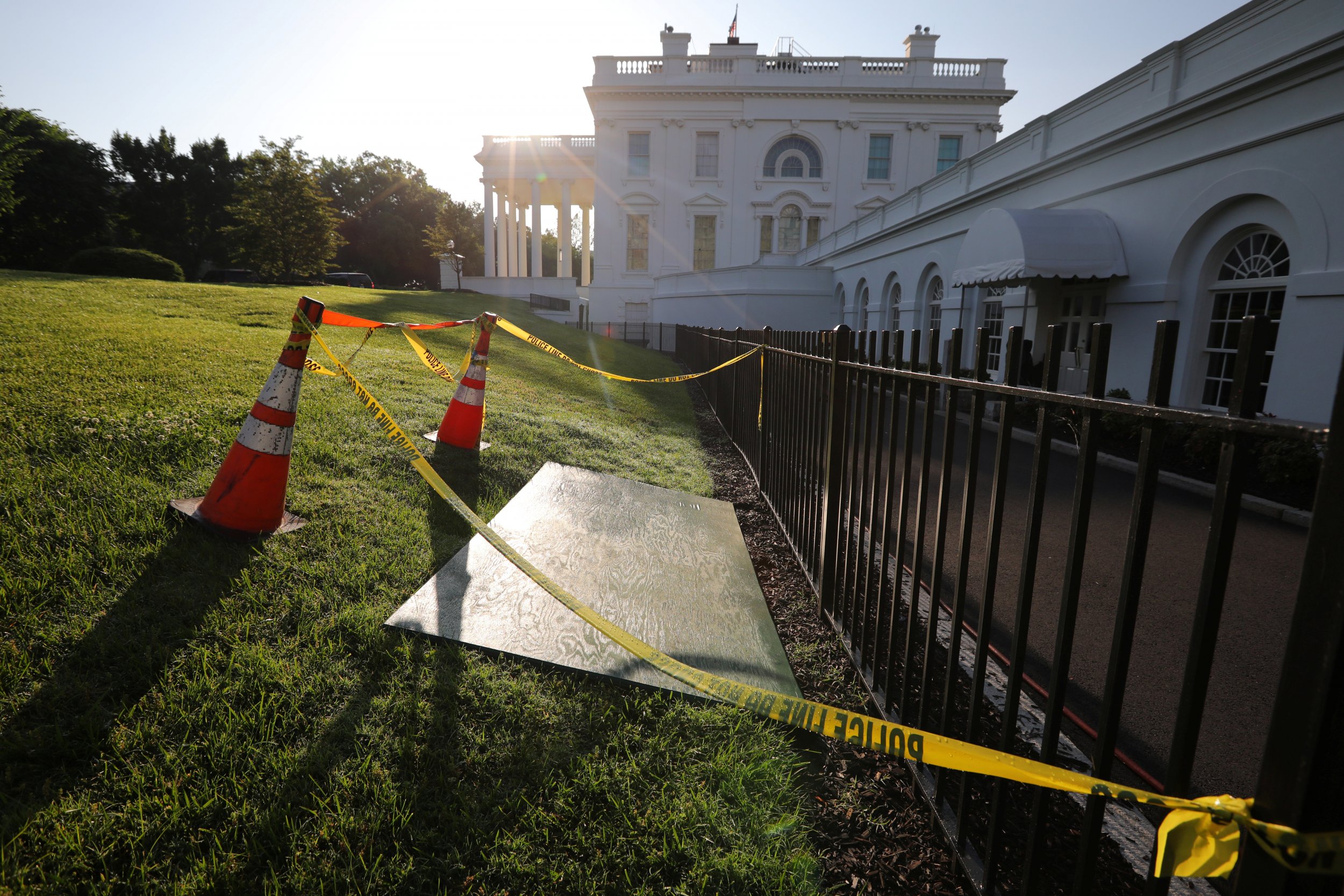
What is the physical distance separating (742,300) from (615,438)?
2298cm

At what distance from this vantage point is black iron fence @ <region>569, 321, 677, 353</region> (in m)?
33.1

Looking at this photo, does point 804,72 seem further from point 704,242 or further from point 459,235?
point 459,235

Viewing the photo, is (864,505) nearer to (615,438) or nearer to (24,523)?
(24,523)

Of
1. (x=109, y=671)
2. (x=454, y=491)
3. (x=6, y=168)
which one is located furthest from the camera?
(x=6, y=168)

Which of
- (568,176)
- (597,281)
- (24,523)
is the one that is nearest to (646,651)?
(24,523)

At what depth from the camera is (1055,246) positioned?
41.7ft

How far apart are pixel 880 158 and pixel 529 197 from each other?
26.8 metres

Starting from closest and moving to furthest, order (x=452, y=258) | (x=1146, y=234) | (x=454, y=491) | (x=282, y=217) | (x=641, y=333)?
(x=454, y=491)
(x=1146, y=234)
(x=282, y=217)
(x=641, y=333)
(x=452, y=258)

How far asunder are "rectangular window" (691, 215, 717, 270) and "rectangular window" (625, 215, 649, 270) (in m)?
2.95

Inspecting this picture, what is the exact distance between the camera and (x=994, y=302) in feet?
56.0

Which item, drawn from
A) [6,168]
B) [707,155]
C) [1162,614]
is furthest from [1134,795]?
[707,155]

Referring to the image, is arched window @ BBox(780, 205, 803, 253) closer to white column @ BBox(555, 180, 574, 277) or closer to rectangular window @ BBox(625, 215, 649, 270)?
rectangular window @ BBox(625, 215, 649, 270)

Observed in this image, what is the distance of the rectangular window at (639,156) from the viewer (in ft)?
136

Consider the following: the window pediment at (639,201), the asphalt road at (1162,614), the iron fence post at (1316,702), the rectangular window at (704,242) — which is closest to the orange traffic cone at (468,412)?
the asphalt road at (1162,614)
